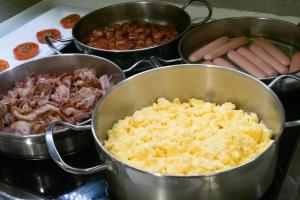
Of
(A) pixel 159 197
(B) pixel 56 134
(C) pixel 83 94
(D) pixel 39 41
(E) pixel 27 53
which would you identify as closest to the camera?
(A) pixel 159 197

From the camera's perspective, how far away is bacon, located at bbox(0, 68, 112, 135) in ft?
4.09

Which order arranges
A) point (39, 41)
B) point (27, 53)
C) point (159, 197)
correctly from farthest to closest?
point (39, 41)
point (27, 53)
point (159, 197)

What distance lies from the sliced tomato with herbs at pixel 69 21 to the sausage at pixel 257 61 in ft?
2.65

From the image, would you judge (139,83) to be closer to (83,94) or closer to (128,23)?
(83,94)

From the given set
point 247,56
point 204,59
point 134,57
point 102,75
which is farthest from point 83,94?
point 247,56

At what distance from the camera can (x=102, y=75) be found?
1463 millimetres

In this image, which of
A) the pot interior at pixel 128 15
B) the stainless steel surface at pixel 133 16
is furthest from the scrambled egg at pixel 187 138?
the pot interior at pixel 128 15

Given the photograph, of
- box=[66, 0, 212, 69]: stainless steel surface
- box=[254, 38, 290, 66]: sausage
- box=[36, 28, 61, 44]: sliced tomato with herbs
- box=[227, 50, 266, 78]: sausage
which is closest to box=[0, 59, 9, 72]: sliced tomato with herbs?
box=[36, 28, 61, 44]: sliced tomato with herbs

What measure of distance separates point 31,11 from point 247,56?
1.14 m

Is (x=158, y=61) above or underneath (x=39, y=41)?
above

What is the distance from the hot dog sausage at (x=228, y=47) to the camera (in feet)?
5.09

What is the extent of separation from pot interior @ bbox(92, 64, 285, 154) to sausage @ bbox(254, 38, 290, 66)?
0.37 meters

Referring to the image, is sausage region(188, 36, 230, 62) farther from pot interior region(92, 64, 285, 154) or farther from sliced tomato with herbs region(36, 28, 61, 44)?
sliced tomato with herbs region(36, 28, 61, 44)

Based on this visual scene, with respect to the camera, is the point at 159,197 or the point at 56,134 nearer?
the point at 159,197
